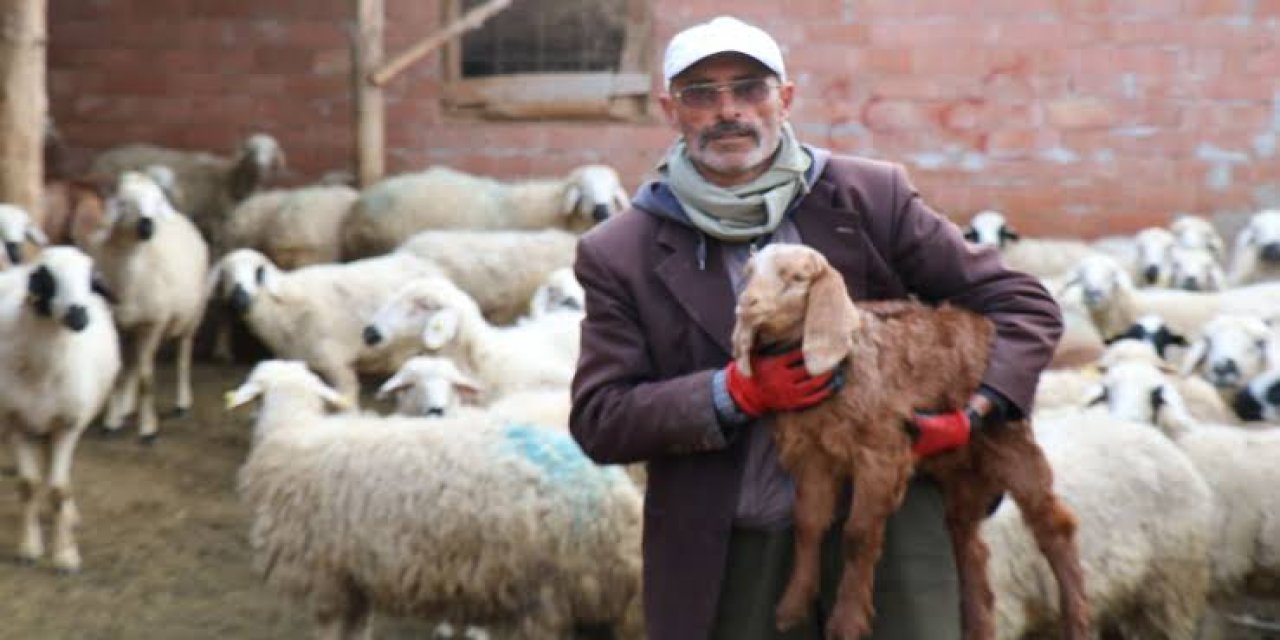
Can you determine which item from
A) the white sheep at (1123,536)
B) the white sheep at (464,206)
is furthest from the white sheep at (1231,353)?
the white sheep at (464,206)

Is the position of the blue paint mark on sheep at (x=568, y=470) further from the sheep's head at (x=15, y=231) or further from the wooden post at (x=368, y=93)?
the wooden post at (x=368, y=93)

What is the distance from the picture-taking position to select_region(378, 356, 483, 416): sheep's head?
7047 millimetres

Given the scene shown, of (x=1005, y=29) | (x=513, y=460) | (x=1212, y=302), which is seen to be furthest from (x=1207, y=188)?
(x=513, y=460)

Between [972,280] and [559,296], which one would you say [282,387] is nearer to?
[559,296]

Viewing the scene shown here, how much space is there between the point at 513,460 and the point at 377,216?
19.8 ft

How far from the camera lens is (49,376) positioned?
732 centimetres

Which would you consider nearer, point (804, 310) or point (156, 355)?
point (804, 310)

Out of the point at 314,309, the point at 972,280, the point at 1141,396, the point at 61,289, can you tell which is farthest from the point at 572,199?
the point at 972,280

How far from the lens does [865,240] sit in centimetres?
325

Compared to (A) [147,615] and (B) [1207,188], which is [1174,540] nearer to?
(A) [147,615]

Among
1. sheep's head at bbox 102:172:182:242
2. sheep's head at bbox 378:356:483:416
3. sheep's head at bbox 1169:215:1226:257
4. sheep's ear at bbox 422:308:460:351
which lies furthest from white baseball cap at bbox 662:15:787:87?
sheep's head at bbox 1169:215:1226:257

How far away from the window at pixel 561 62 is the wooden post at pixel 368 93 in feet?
2.91

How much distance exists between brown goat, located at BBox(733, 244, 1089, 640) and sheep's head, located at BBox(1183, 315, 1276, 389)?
482cm

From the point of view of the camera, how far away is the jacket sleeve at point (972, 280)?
324cm
